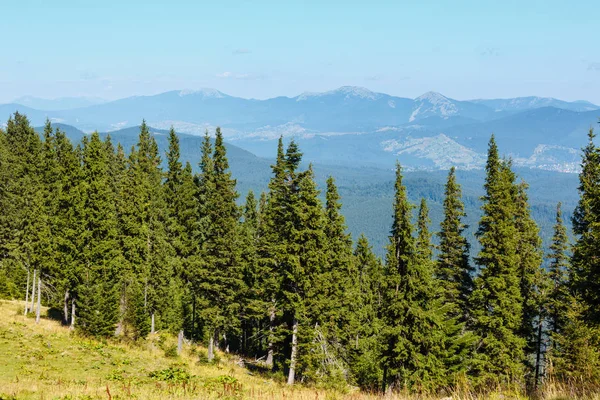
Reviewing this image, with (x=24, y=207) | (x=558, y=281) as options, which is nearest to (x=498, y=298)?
(x=558, y=281)

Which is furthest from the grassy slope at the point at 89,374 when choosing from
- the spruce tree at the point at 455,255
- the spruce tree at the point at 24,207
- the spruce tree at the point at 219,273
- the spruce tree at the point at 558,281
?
the spruce tree at the point at 558,281

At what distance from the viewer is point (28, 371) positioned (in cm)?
1972

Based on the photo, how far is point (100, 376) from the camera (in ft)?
65.5

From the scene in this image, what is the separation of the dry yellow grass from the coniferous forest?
4.16 m

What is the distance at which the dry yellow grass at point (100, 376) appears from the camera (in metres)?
11.3

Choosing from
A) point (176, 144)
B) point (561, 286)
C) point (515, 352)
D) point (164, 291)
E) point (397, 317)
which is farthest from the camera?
point (176, 144)

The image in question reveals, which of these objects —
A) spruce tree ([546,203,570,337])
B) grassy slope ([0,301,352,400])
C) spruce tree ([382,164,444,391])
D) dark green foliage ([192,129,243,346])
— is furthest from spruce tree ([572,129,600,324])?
dark green foliage ([192,129,243,346])

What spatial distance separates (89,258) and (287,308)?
18728mm

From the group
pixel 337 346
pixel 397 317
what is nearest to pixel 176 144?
pixel 337 346

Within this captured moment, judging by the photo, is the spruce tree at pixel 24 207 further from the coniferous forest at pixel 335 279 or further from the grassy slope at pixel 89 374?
the grassy slope at pixel 89 374

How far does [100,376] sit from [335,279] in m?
20.4

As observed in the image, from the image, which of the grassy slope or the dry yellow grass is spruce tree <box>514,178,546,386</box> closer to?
the dry yellow grass

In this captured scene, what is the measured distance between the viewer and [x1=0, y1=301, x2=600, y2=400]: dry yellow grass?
11.3m

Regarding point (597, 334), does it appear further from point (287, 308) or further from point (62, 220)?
point (62, 220)
